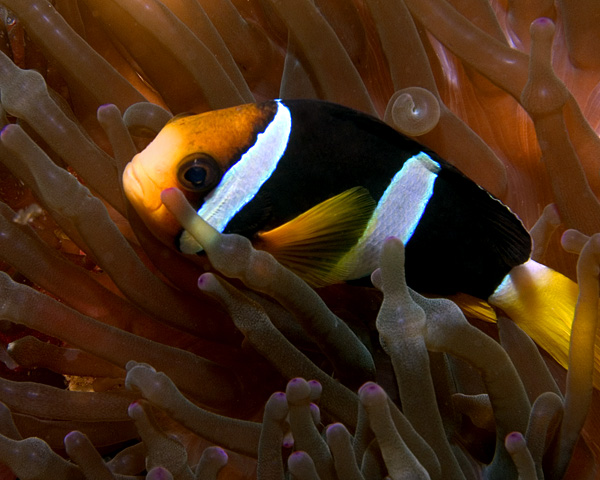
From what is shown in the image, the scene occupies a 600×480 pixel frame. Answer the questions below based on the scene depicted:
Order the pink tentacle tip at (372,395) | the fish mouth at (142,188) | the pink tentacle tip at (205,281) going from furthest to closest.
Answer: the fish mouth at (142,188), the pink tentacle tip at (205,281), the pink tentacle tip at (372,395)

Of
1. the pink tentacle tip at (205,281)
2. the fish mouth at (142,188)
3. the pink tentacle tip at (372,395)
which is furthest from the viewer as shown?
the fish mouth at (142,188)

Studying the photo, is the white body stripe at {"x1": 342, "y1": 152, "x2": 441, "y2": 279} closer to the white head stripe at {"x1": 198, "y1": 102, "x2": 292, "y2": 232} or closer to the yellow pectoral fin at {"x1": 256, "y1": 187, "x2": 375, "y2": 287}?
the yellow pectoral fin at {"x1": 256, "y1": 187, "x2": 375, "y2": 287}

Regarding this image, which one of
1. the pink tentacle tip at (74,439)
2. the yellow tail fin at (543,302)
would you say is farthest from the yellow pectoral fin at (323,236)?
the pink tentacle tip at (74,439)

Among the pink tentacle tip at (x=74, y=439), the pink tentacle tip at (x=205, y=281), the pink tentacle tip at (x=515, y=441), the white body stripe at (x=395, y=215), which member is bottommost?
the pink tentacle tip at (x=515, y=441)

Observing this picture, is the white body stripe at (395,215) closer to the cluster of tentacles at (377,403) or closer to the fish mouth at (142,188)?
the cluster of tentacles at (377,403)

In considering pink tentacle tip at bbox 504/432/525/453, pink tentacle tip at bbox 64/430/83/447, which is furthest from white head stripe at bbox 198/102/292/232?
pink tentacle tip at bbox 504/432/525/453

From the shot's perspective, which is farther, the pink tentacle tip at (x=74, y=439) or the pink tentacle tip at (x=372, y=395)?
the pink tentacle tip at (x=74, y=439)

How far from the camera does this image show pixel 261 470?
79cm

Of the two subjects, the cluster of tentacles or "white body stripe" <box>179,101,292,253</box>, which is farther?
"white body stripe" <box>179,101,292,253</box>

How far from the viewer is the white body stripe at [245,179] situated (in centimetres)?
93

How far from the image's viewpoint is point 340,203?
3.02ft

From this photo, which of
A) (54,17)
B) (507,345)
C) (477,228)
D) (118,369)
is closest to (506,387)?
(507,345)

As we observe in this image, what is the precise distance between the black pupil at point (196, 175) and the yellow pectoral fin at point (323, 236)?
4.9 inches

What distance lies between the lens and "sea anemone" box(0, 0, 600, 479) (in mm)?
842
